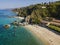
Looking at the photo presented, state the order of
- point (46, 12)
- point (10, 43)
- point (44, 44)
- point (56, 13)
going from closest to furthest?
point (44, 44)
point (10, 43)
point (56, 13)
point (46, 12)

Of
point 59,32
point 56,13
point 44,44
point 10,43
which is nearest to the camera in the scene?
point 44,44

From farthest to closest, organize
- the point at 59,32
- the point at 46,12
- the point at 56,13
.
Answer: the point at 46,12
the point at 56,13
the point at 59,32

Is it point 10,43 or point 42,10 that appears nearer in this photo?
point 10,43

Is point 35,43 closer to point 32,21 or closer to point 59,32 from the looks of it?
point 59,32

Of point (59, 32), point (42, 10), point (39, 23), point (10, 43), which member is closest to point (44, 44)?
point (10, 43)

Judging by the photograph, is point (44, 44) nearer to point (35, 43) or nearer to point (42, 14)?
Answer: point (35, 43)

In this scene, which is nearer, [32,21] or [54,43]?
[54,43]

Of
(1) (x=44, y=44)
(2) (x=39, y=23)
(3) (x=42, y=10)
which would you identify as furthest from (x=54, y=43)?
(3) (x=42, y=10)

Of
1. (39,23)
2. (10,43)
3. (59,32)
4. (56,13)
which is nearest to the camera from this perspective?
(10,43)

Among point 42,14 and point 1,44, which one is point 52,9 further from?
point 1,44
